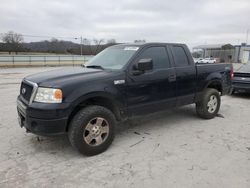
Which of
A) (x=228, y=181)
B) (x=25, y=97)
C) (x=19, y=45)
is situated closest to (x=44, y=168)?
(x=25, y=97)

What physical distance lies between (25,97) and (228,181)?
320cm

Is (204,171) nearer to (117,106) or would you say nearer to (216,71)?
(117,106)

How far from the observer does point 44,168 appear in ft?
10.1

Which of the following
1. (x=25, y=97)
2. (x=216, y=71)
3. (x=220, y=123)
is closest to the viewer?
(x=25, y=97)

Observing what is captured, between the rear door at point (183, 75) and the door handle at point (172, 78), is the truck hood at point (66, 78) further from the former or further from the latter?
the rear door at point (183, 75)

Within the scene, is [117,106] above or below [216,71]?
below

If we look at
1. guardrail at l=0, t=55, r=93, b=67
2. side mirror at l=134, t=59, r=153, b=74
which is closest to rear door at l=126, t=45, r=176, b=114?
side mirror at l=134, t=59, r=153, b=74

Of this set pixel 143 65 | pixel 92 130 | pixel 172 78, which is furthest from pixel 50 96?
pixel 172 78

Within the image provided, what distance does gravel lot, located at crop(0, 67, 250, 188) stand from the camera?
279 cm

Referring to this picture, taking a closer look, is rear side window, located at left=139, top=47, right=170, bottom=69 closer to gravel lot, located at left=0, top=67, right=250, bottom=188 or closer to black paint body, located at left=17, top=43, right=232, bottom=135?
black paint body, located at left=17, top=43, right=232, bottom=135

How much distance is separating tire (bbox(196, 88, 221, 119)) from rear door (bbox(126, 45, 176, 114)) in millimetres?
999

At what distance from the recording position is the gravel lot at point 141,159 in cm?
279

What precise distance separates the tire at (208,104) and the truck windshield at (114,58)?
2.19 metres

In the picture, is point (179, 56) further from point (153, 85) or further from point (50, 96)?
point (50, 96)
